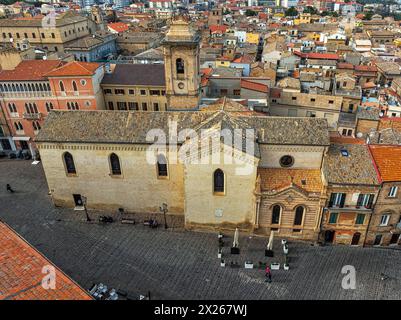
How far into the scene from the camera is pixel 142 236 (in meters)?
39.0

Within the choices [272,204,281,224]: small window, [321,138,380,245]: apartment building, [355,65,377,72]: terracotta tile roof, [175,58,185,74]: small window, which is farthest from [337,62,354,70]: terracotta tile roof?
[272,204,281,224]: small window

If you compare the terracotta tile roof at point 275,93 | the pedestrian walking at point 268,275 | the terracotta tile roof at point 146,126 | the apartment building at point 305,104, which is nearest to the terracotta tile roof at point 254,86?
the terracotta tile roof at point 275,93

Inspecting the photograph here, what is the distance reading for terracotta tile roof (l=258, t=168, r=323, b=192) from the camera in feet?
118

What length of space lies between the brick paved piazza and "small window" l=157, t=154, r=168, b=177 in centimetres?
677

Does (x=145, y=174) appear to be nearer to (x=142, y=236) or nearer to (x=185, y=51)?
(x=142, y=236)

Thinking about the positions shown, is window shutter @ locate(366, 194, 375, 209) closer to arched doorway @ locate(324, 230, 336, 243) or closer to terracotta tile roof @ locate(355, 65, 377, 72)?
arched doorway @ locate(324, 230, 336, 243)

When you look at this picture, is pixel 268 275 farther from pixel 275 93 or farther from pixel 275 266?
pixel 275 93

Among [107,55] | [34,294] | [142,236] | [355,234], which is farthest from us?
[107,55]

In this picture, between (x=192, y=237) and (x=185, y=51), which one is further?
(x=185, y=51)

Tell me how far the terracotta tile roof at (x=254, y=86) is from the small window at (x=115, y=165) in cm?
3109

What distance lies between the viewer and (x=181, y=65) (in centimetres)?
4662

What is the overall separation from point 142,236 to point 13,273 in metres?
19.3

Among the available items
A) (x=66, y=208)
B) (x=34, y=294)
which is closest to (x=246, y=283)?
(x=34, y=294)

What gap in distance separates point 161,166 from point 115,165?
5.52m
